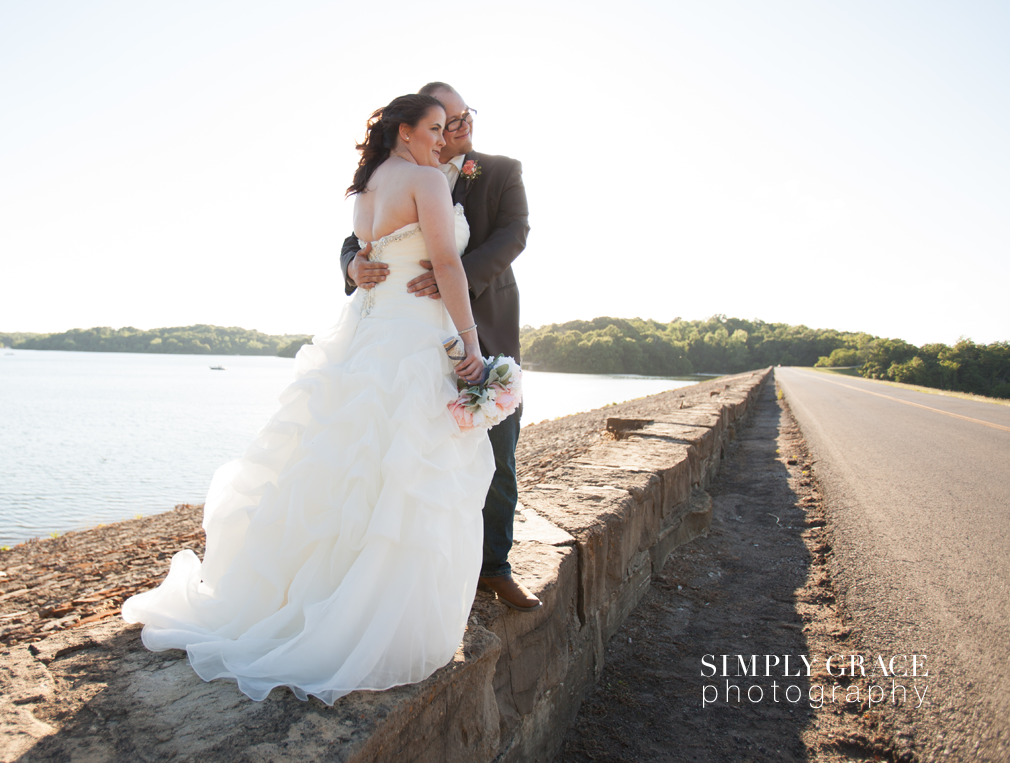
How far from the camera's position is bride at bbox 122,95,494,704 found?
1.58 m

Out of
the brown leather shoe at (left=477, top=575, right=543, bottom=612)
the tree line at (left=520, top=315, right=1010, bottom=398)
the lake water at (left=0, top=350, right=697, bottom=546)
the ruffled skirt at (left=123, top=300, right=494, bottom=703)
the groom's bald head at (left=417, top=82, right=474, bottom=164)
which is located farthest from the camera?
the tree line at (left=520, top=315, right=1010, bottom=398)

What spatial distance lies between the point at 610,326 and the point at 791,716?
99.6 m

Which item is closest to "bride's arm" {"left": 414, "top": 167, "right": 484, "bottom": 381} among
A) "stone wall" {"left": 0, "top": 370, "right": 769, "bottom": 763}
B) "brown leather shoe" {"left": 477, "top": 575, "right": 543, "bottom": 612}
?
"brown leather shoe" {"left": 477, "top": 575, "right": 543, "bottom": 612}

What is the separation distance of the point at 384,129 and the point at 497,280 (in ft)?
2.36

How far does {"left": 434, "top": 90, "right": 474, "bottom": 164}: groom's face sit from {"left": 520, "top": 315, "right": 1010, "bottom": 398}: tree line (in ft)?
227

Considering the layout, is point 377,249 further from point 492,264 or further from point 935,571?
point 935,571

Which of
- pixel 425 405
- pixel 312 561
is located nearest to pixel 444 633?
pixel 312 561

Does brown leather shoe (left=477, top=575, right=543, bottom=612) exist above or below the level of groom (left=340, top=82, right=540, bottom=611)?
below

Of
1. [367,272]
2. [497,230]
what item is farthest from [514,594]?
[497,230]

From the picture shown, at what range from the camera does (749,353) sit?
110 meters

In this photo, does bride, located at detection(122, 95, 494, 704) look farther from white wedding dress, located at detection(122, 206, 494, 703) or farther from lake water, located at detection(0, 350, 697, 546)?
lake water, located at detection(0, 350, 697, 546)

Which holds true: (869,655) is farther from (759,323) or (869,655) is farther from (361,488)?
(759,323)

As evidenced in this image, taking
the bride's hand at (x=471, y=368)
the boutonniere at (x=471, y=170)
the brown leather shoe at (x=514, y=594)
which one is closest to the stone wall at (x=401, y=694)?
the brown leather shoe at (x=514, y=594)

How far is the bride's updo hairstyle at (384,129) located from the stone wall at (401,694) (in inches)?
67.4
